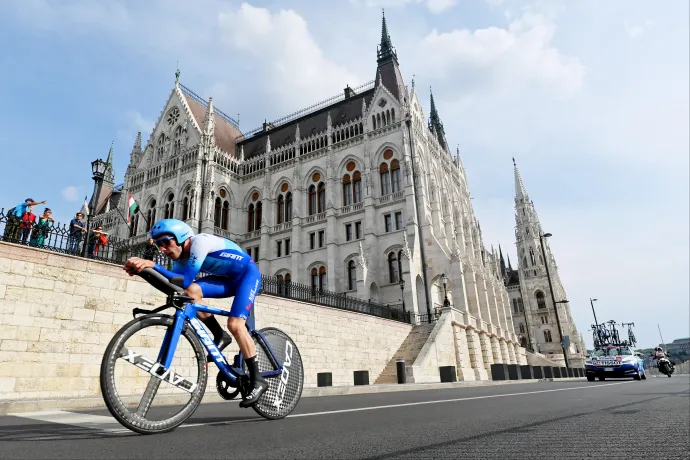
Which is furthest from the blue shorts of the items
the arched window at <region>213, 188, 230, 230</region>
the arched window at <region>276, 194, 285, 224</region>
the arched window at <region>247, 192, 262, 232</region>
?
the arched window at <region>247, 192, 262, 232</region>

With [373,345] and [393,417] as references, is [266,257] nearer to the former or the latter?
[373,345]

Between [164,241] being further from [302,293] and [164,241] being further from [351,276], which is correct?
[351,276]

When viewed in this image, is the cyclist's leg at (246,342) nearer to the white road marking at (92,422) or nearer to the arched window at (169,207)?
the white road marking at (92,422)

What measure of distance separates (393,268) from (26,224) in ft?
75.9

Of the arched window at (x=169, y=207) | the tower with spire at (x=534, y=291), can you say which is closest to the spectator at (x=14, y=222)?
the arched window at (x=169, y=207)

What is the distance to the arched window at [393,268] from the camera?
1148 inches

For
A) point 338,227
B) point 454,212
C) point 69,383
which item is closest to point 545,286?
point 454,212

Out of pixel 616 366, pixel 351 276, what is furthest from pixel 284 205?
pixel 616 366

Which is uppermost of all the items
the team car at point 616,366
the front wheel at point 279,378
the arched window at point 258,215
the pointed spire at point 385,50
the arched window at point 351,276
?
the pointed spire at point 385,50

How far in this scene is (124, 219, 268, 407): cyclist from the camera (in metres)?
2.92

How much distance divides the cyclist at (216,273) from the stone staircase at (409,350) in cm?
1671

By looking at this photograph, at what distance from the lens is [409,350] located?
69.4ft

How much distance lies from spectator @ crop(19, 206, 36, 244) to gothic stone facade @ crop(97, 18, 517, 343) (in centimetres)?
2023

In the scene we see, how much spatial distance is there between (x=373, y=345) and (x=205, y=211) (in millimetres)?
21372
